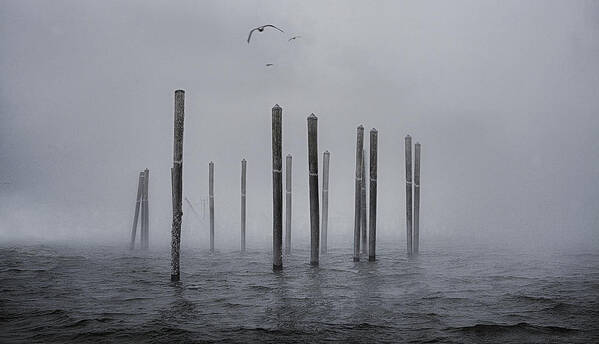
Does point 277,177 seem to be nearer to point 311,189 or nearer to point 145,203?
point 311,189

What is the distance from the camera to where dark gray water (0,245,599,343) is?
627cm

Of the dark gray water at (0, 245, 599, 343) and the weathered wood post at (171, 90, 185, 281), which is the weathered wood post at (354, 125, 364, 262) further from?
the weathered wood post at (171, 90, 185, 281)

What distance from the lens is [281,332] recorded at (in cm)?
642

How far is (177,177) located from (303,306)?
15.3 ft

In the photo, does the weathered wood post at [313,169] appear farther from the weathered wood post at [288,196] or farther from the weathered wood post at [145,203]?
the weathered wood post at [145,203]

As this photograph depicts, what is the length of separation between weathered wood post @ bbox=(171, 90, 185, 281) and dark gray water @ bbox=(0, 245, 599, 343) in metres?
0.96

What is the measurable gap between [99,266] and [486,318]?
13.8 metres

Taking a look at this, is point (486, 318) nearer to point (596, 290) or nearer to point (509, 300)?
point (509, 300)

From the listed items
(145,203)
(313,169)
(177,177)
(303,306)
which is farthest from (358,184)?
(145,203)

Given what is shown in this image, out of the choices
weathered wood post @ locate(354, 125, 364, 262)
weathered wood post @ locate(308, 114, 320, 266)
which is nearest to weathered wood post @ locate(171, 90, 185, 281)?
weathered wood post @ locate(308, 114, 320, 266)

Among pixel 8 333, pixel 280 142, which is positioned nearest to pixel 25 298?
pixel 8 333

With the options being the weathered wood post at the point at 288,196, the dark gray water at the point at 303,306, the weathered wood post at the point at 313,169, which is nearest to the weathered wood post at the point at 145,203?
the weathered wood post at the point at 288,196

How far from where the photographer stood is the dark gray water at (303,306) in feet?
20.6

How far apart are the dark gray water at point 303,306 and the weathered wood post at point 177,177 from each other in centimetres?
96
